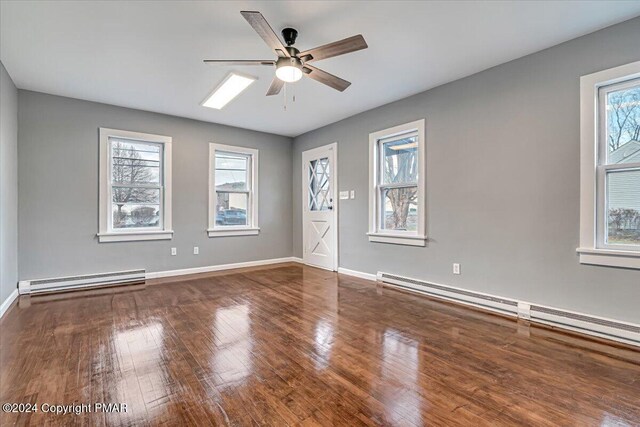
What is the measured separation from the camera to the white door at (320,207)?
5.62 metres

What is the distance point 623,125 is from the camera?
2.68 meters

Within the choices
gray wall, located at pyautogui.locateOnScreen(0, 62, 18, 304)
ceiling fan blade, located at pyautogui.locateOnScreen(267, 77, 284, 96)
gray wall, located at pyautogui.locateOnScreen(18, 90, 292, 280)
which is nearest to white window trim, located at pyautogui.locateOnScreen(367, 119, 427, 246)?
ceiling fan blade, located at pyautogui.locateOnScreen(267, 77, 284, 96)

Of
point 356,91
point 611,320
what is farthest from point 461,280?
point 356,91

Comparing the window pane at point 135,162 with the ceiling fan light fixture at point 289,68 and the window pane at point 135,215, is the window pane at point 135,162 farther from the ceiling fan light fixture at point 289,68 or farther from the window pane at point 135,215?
the ceiling fan light fixture at point 289,68

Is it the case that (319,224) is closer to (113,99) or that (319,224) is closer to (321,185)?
(321,185)

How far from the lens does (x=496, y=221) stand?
3.42 meters

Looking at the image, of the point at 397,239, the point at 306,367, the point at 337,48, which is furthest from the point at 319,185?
the point at 306,367

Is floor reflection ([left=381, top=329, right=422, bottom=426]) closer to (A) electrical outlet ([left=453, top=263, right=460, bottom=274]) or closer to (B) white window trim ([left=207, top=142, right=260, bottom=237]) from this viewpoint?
(A) electrical outlet ([left=453, top=263, right=460, bottom=274])

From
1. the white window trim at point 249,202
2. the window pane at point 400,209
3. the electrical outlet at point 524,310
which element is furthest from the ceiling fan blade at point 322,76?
the white window trim at point 249,202

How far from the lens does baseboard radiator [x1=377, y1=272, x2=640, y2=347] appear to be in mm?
2586

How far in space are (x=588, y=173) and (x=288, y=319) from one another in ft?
10.3

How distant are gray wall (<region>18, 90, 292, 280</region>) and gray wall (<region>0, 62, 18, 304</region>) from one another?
0.17 m

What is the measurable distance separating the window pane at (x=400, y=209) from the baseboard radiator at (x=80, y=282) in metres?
3.96

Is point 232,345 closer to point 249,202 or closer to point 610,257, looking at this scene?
point 610,257
